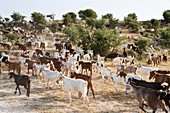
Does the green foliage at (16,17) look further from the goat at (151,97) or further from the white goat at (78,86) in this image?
the goat at (151,97)

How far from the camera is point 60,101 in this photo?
14.1 metres

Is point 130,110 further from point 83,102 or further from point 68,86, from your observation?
point 68,86

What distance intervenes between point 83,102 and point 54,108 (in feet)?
4.75

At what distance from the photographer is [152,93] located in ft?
39.0

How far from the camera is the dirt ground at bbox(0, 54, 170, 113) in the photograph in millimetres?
12992

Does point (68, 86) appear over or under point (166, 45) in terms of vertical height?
under

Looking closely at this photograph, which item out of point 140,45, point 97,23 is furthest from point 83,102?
point 97,23

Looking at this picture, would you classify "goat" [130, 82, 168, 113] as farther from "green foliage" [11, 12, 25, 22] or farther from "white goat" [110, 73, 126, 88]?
"green foliage" [11, 12, 25, 22]

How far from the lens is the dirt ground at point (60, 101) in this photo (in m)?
13.0

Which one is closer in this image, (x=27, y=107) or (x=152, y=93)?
(x=152, y=93)

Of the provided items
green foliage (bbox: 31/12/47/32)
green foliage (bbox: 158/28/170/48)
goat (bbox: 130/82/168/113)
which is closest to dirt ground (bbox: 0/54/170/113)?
goat (bbox: 130/82/168/113)

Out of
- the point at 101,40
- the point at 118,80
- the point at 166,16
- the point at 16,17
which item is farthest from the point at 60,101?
the point at 166,16

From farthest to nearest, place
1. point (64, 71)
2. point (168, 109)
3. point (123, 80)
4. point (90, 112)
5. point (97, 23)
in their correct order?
point (97, 23) < point (64, 71) < point (123, 80) < point (90, 112) < point (168, 109)

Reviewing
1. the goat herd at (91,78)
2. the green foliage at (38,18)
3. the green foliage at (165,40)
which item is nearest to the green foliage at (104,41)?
the goat herd at (91,78)
